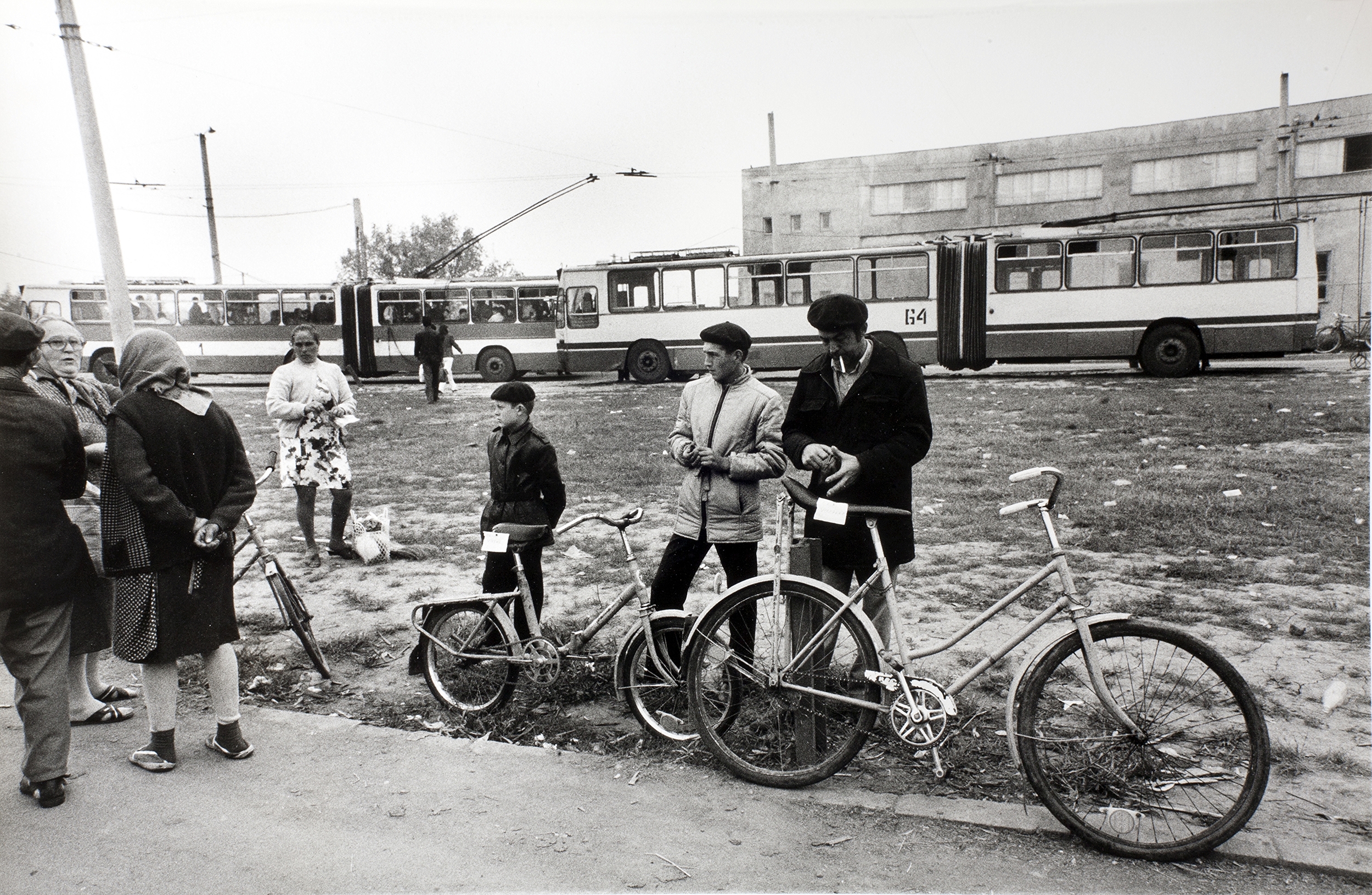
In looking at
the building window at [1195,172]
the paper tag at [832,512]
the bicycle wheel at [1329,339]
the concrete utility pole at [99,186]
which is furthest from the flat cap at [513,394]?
the building window at [1195,172]

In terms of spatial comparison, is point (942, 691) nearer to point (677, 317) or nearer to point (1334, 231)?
point (677, 317)

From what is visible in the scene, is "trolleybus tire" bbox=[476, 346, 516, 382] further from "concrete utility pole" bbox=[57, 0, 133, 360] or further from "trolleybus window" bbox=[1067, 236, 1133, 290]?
"concrete utility pole" bbox=[57, 0, 133, 360]

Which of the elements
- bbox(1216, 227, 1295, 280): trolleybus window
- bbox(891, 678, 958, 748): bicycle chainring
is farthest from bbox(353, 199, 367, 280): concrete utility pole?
bbox(1216, 227, 1295, 280): trolleybus window

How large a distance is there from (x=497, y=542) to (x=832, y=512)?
4.78 feet

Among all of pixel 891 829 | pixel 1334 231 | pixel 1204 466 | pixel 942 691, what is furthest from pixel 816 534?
pixel 1334 231

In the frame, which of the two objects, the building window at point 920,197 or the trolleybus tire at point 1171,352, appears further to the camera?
the building window at point 920,197

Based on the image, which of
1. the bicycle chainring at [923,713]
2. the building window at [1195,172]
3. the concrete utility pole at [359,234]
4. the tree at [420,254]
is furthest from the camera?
the building window at [1195,172]

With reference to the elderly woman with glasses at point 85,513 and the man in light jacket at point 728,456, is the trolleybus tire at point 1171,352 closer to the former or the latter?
the man in light jacket at point 728,456

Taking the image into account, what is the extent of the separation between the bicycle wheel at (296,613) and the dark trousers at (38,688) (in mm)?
1036

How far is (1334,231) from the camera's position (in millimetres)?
16281

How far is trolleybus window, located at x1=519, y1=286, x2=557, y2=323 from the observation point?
1877 centimetres

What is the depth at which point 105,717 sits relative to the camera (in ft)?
12.5

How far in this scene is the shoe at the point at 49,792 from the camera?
307cm

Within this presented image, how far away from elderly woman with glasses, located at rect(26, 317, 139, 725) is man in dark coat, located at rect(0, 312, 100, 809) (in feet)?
1.35
